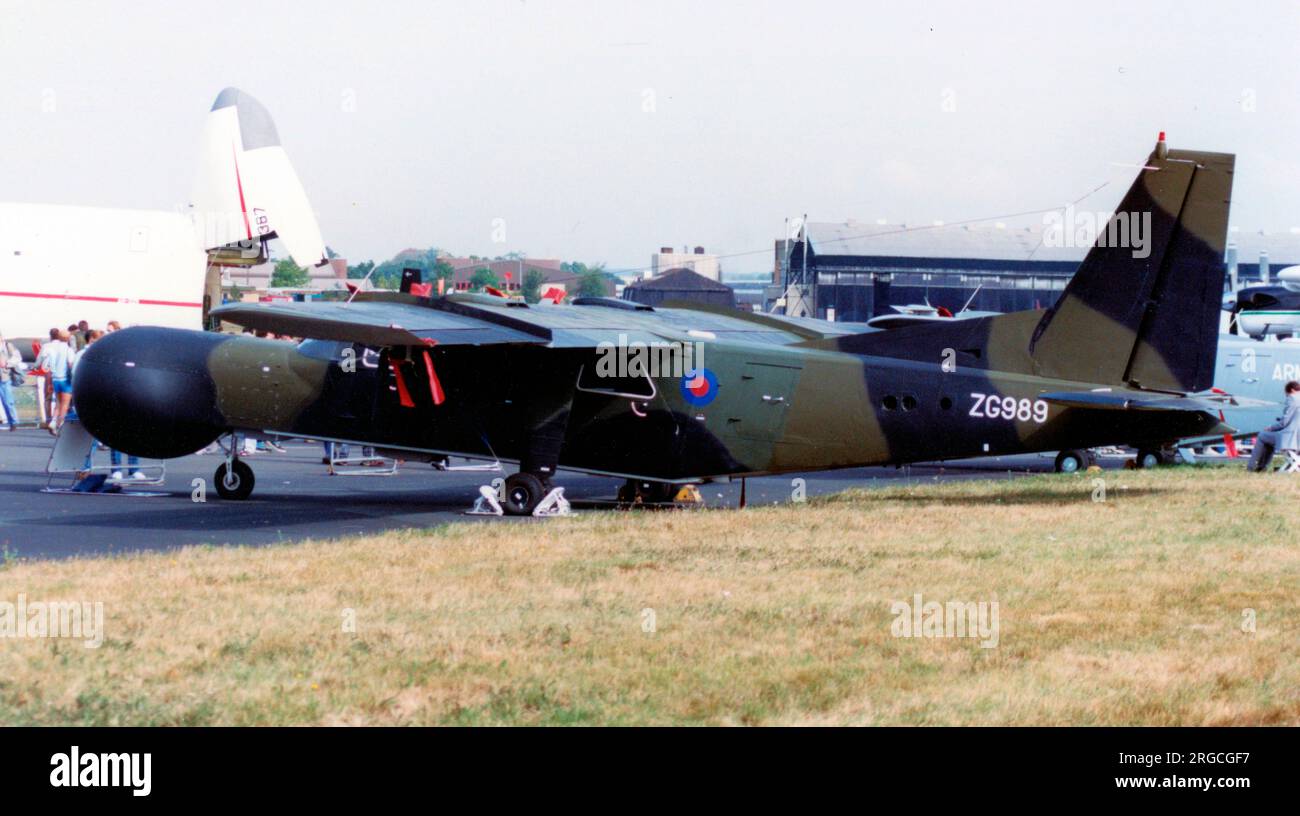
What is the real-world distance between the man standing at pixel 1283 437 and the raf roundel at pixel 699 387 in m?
12.3

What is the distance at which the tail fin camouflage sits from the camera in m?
17.6

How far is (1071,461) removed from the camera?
27859mm

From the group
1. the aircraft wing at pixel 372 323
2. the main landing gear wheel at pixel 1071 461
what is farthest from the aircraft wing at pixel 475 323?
the main landing gear wheel at pixel 1071 461

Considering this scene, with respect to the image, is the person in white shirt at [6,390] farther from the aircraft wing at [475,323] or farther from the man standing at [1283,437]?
the man standing at [1283,437]

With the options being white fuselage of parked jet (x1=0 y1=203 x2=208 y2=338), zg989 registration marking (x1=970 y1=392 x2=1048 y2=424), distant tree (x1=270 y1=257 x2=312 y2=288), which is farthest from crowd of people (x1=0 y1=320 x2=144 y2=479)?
distant tree (x1=270 y1=257 x2=312 y2=288)

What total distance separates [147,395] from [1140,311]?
41.3 feet

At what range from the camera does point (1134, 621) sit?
1073cm

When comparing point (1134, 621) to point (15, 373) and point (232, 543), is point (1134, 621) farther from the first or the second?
point (15, 373)

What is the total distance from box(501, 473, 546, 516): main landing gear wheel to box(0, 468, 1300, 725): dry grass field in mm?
1403

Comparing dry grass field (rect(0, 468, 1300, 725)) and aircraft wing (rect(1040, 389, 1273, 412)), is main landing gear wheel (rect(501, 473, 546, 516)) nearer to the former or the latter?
dry grass field (rect(0, 468, 1300, 725))

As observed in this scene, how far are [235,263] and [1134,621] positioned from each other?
42.9 m

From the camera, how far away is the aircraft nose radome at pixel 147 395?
1903cm

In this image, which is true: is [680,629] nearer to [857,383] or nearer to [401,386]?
[857,383]
